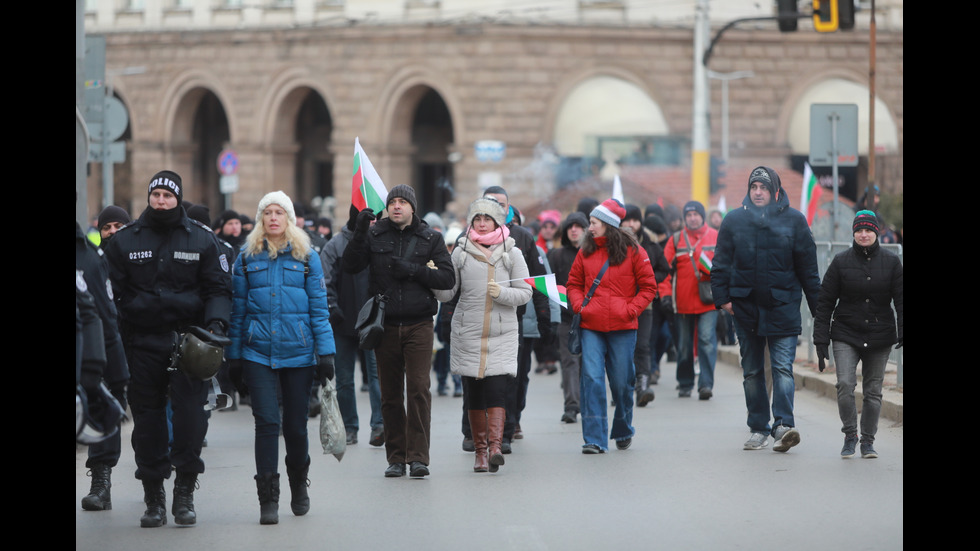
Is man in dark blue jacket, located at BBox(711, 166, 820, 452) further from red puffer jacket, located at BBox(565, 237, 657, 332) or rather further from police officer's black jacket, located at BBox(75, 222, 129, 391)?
police officer's black jacket, located at BBox(75, 222, 129, 391)

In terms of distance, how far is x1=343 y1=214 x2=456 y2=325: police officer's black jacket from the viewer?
31.3 ft

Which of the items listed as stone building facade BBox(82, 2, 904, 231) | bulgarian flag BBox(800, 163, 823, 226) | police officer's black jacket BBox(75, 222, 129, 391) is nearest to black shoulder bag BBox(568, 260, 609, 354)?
police officer's black jacket BBox(75, 222, 129, 391)

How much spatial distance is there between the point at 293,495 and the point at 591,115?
93.8ft

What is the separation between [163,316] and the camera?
8.12 meters

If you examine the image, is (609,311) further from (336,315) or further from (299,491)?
(299,491)

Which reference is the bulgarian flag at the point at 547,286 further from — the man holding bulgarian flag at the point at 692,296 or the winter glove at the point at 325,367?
the man holding bulgarian flag at the point at 692,296

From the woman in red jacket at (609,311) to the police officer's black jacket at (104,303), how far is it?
14.1ft

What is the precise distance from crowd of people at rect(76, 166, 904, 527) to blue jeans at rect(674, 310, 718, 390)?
0.03m

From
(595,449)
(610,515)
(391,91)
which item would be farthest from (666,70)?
(610,515)

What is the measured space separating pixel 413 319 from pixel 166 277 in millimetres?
1970

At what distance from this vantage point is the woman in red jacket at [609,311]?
10.8m

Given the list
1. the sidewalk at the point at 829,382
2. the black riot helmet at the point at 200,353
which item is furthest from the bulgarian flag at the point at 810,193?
the black riot helmet at the point at 200,353

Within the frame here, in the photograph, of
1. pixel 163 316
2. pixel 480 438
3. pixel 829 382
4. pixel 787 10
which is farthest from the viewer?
pixel 787 10

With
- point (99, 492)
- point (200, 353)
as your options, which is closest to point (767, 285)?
point (200, 353)
